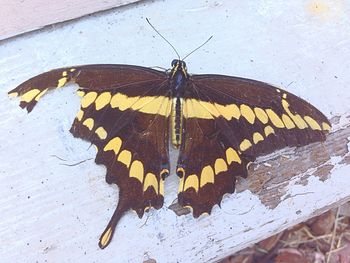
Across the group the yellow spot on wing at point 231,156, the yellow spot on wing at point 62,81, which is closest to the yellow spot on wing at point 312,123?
the yellow spot on wing at point 231,156

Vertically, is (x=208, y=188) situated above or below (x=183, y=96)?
below

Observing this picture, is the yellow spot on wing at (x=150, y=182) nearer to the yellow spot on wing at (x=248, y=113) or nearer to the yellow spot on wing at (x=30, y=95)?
the yellow spot on wing at (x=248, y=113)

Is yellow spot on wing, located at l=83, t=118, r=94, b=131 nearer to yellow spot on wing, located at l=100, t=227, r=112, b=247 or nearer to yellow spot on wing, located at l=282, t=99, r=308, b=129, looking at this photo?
yellow spot on wing, located at l=100, t=227, r=112, b=247

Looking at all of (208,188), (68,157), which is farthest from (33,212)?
(208,188)

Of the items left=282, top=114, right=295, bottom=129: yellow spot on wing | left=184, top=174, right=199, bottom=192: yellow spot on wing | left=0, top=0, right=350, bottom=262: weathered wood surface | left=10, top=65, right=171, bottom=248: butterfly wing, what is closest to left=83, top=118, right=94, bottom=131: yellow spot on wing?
left=10, top=65, right=171, bottom=248: butterfly wing

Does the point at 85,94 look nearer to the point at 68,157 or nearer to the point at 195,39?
the point at 68,157

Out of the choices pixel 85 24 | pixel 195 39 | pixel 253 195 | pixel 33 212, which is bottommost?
pixel 253 195

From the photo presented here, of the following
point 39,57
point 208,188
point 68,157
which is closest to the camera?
point 208,188

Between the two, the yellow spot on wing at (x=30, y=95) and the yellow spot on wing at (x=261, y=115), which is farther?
the yellow spot on wing at (x=30, y=95)
